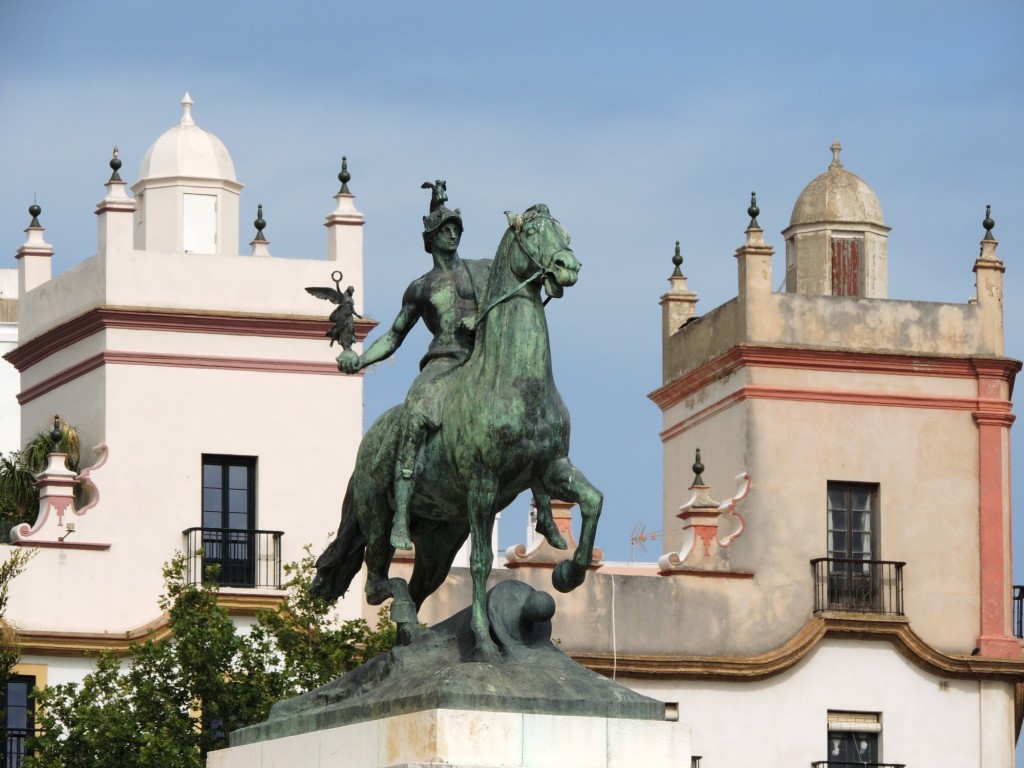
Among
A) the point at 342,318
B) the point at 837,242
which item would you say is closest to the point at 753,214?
the point at 837,242

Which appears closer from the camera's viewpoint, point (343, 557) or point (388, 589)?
point (388, 589)

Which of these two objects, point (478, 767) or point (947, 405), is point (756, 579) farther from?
point (478, 767)

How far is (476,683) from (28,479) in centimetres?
2269

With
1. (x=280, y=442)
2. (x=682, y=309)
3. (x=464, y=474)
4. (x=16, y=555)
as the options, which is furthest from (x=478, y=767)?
(x=682, y=309)

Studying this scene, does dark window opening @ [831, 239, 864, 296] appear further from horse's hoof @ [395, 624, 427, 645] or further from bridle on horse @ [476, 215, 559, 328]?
bridle on horse @ [476, 215, 559, 328]

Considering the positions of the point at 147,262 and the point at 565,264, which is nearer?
the point at 565,264

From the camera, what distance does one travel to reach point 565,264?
15.8 metres

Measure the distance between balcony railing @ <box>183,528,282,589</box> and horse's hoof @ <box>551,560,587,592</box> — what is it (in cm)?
1988

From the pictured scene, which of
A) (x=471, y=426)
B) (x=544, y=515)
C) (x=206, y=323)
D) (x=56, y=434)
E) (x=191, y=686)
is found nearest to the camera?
(x=471, y=426)

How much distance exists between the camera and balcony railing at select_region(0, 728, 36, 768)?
3406 cm

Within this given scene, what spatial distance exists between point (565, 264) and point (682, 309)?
27.2 meters

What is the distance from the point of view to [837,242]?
138 feet

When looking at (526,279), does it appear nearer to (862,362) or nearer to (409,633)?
(409,633)

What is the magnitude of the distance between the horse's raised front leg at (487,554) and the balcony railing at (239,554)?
2011 cm
